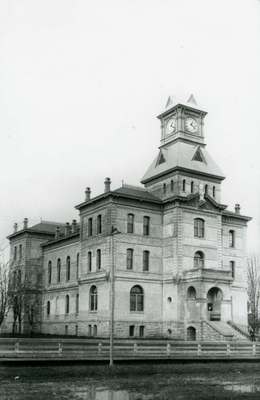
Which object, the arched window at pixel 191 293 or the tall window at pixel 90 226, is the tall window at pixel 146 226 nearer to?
the tall window at pixel 90 226

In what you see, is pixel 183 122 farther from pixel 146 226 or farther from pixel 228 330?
pixel 228 330

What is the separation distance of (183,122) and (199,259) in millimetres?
15961

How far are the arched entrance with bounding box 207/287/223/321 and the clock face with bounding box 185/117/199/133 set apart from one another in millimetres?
19200

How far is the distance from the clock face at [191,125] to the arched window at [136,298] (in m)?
19.3

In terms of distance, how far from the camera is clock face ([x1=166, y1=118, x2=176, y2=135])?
59.8m

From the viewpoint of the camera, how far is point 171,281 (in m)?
51.6

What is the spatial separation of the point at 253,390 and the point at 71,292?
4155cm

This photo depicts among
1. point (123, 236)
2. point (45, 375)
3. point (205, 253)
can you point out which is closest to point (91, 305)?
point (123, 236)

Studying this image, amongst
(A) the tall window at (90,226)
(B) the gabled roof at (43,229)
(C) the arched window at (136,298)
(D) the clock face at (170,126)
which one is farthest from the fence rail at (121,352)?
(B) the gabled roof at (43,229)

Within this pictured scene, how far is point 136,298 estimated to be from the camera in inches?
2019

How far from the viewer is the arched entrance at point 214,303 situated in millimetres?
48625

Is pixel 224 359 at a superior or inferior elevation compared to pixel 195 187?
inferior

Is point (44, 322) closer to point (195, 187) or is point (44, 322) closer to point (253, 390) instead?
point (195, 187)

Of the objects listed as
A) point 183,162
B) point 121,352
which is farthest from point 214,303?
point 121,352
